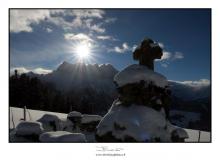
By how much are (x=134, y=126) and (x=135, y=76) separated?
9.57 feet

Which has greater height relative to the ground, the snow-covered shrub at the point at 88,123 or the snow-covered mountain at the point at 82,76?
the snow-covered mountain at the point at 82,76

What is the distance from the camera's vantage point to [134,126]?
14852 millimetres

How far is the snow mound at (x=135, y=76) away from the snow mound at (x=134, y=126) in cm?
130

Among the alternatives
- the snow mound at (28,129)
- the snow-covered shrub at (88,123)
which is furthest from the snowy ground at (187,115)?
the snow mound at (28,129)

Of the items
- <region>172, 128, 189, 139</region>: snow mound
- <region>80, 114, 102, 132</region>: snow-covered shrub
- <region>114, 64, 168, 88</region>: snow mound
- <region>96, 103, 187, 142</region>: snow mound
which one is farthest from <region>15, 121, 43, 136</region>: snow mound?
<region>80, 114, 102, 132</region>: snow-covered shrub

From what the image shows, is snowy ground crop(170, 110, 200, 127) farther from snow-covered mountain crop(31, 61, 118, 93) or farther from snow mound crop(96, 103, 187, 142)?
snow mound crop(96, 103, 187, 142)

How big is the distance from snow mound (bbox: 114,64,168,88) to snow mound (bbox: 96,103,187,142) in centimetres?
130

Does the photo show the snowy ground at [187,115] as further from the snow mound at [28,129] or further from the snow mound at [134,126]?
the snow mound at [28,129]

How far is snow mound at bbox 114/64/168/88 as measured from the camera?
1648cm

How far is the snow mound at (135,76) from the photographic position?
16.5 metres
